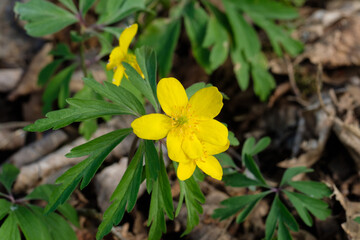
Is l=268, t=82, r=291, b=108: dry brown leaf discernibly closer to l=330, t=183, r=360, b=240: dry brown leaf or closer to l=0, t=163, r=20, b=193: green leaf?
l=330, t=183, r=360, b=240: dry brown leaf

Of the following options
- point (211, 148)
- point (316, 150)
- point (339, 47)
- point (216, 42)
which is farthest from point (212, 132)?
point (339, 47)

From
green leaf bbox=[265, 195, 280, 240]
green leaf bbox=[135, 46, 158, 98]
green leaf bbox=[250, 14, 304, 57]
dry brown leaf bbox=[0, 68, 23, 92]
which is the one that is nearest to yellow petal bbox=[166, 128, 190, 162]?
green leaf bbox=[135, 46, 158, 98]

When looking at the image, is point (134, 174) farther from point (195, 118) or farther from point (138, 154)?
point (195, 118)

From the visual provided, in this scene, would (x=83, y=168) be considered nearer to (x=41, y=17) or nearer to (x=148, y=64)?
(x=148, y=64)

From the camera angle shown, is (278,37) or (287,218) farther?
(278,37)

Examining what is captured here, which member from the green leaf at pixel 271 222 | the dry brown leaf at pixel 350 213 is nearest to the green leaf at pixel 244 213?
the green leaf at pixel 271 222

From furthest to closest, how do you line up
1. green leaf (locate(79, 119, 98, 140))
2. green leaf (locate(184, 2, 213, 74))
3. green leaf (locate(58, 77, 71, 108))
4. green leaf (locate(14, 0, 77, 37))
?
green leaf (locate(184, 2, 213, 74)) → green leaf (locate(58, 77, 71, 108)) → green leaf (locate(79, 119, 98, 140)) → green leaf (locate(14, 0, 77, 37))

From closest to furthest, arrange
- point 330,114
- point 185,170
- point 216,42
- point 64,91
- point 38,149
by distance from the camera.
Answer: point 185,170 < point 64,91 < point 330,114 < point 38,149 < point 216,42
